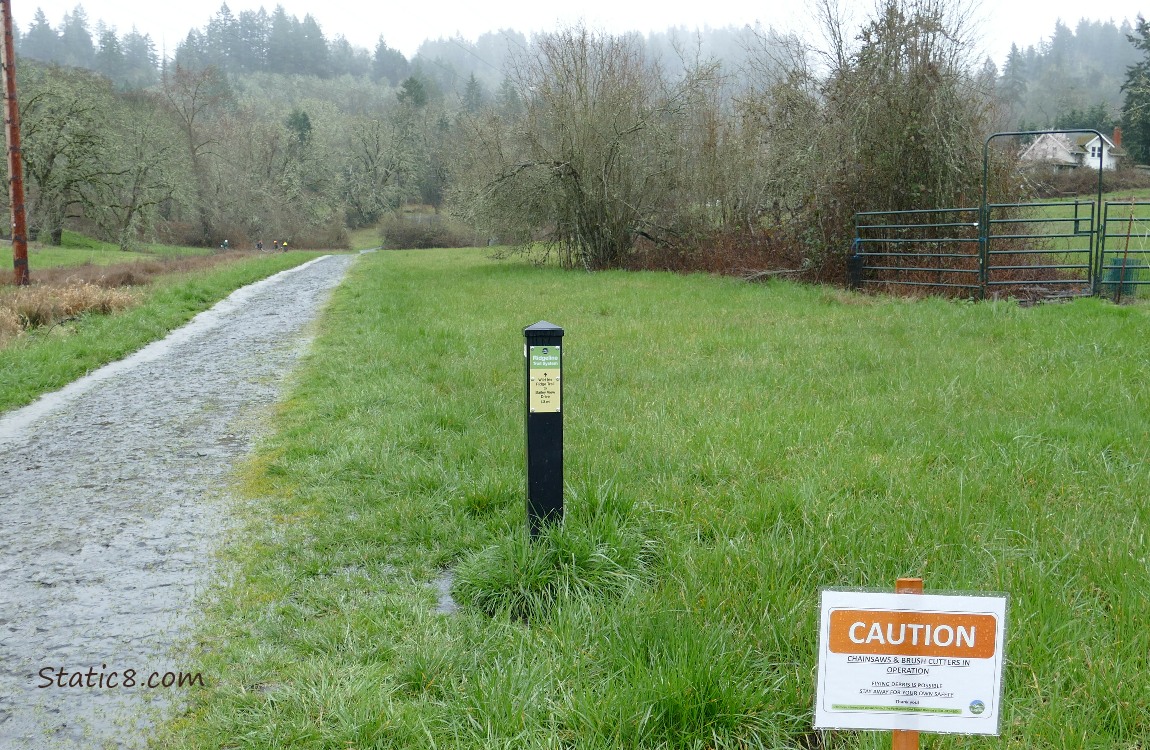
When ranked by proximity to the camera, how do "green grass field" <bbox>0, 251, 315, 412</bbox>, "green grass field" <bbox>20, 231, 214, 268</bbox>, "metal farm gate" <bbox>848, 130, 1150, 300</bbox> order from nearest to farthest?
"green grass field" <bbox>0, 251, 315, 412</bbox>
"metal farm gate" <bbox>848, 130, 1150, 300</bbox>
"green grass field" <bbox>20, 231, 214, 268</bbox>

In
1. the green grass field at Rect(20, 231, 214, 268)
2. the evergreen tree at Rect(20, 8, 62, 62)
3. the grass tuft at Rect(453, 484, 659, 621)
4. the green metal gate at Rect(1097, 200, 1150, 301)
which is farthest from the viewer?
the evergreen tree at Rect(20, 8, 62, 62)

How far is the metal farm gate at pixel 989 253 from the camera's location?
1534 centimetres

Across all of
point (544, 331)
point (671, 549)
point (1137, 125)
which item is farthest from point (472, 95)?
point (671, 549)

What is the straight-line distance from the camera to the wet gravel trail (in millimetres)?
3271

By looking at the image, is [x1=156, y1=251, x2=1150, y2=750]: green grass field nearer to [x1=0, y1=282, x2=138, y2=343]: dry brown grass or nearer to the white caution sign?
the white caution sign

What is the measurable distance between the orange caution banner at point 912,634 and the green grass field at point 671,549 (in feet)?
3.48

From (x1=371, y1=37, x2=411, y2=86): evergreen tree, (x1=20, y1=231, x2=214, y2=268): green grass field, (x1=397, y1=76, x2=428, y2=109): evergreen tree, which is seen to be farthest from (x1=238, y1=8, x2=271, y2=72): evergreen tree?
(x1=20, y1=231, x2=214, y2=268): green grass field

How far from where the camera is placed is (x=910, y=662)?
1.81 metres

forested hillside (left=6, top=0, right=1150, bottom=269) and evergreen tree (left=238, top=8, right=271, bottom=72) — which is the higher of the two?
evergreen tree (left=238, top=8, right=271, bottom=72)

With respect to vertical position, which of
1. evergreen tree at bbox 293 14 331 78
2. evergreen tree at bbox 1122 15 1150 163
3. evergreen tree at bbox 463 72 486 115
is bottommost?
evergreen tree at bbox 1122 15 1150 163

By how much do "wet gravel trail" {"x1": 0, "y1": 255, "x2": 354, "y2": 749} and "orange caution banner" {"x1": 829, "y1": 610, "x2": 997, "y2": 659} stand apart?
2518 millimetres

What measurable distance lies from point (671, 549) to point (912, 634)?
2584 millimetres

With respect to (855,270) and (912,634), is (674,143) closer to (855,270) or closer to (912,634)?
(855,270)

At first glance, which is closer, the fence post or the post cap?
the post cap
